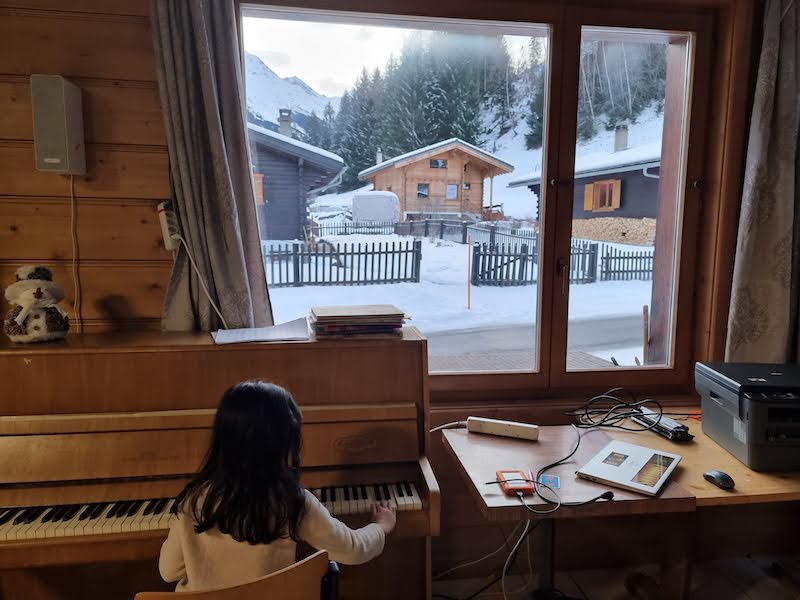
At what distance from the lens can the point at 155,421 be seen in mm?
1484

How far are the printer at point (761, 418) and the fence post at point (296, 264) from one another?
4.73 feet

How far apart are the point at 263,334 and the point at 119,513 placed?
0.59 metres

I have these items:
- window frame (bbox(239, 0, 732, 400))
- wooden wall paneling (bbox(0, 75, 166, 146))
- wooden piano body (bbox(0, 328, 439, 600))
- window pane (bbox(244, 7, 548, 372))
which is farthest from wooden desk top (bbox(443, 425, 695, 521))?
wooden wall paneling (bbox(0, 75, 166, 146))

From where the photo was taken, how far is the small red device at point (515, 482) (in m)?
1.36

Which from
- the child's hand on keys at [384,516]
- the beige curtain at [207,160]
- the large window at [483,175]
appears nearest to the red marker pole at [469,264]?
the large window at [483,175]

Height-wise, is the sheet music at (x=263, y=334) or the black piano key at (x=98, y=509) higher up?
the sheet music at (x=263, y=334)

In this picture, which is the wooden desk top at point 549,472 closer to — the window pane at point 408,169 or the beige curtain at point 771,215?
the window pane at point 408,169

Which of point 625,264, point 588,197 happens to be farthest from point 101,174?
point 625,264

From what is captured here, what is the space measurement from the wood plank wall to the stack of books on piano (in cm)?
62

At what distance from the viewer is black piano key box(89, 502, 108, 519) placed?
4.48 feet

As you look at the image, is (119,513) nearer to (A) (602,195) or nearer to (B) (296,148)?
(B) (296,148)

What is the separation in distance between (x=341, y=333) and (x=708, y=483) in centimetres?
107

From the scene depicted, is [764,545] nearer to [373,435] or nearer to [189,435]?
[373,435]

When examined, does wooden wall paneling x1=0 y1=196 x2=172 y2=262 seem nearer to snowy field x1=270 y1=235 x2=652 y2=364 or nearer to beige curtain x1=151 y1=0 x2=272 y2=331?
beige curtain x1=151 y1=0 x2=272 y2=331
